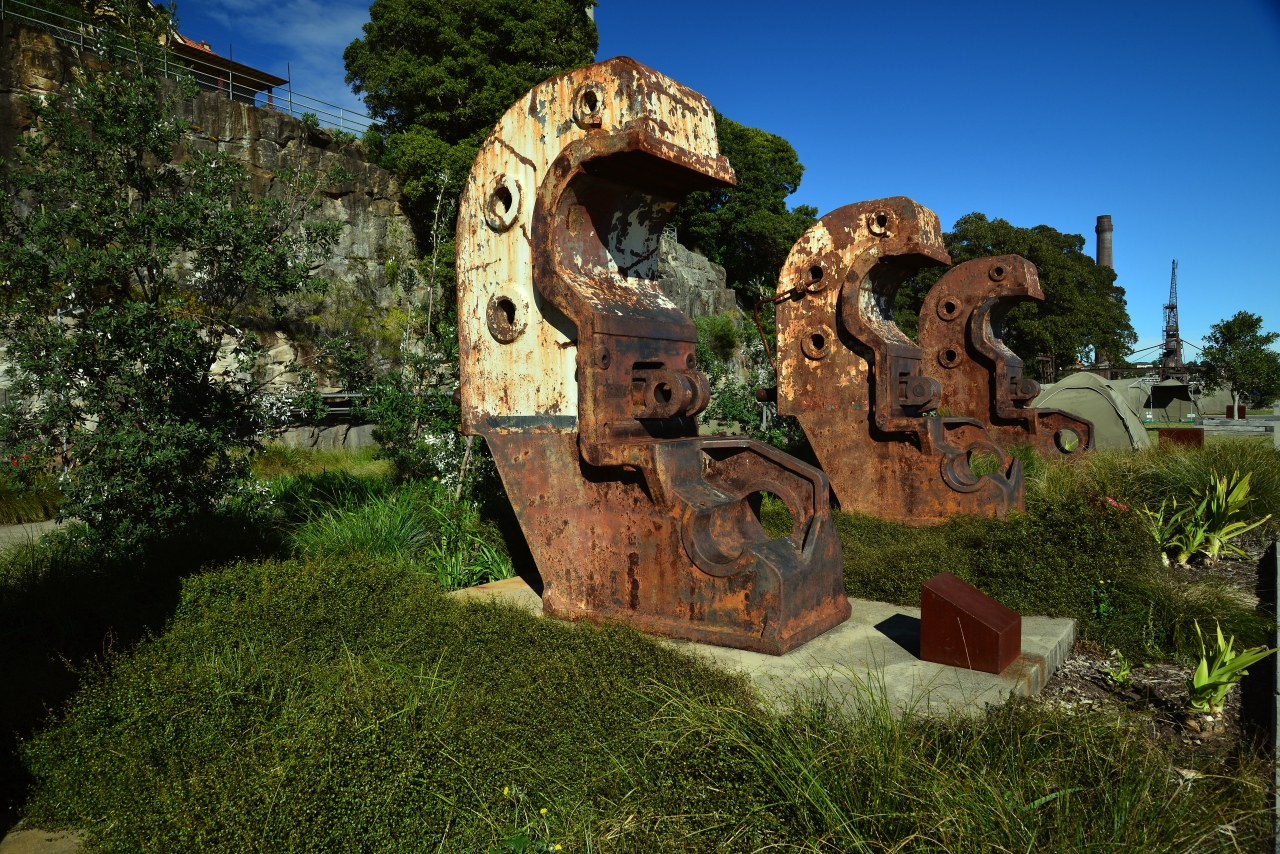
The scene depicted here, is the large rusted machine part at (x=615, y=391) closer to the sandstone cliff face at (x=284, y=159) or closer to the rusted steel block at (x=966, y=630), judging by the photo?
the rusted steel block at (x=966, y=630)

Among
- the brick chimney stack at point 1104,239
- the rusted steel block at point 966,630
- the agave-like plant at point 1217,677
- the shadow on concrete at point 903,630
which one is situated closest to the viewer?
the agave-like plant at point 1217,677

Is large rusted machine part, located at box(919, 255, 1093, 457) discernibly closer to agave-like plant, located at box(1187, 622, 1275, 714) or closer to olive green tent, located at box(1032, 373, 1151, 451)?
olive green tent, located at box(1032, 373, 1151, 451)

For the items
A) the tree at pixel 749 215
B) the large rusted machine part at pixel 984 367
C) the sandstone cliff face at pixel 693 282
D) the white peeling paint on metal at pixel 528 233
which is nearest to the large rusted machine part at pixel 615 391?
the white peeling paint on metal at pixel 528 233

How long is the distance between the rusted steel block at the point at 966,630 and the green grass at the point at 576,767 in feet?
1.70

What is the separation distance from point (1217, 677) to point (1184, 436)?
9.73 metres

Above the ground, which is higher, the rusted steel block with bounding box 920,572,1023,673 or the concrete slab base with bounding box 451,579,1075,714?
the rusted steel block with bounding box 920,572,1023,673

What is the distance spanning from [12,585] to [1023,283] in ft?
27.8

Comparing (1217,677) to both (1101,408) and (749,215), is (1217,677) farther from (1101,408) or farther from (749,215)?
(749,215)

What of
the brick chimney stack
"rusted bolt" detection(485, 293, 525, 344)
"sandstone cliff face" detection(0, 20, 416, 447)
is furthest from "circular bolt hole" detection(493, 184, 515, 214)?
the brick chimney stack

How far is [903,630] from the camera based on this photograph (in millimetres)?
3959

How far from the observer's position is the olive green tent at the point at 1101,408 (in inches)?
458

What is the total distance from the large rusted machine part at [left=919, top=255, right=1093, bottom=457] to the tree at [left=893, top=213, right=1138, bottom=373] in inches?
883

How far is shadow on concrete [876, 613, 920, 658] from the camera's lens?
12.2 feet

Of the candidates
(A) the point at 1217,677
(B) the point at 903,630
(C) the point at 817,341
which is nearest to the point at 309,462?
(C) the point at 817,341
